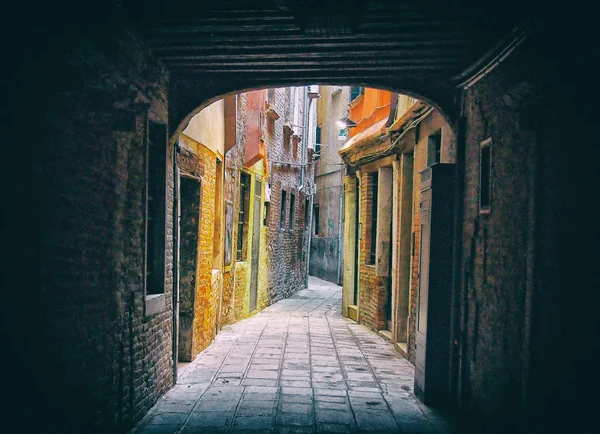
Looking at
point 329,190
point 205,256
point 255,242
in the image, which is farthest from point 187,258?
point 329,190

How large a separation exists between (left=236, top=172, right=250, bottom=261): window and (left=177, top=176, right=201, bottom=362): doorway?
4316 mm

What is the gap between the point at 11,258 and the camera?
3.92 metres

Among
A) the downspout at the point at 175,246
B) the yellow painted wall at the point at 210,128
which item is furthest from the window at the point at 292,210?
the downspout at the point at 175,246

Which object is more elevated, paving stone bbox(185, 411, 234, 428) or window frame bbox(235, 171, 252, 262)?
window frame bbox(235, 171, 252, 262)

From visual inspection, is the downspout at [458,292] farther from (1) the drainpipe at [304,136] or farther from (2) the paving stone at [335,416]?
(1) the drainpipe at [304,136]

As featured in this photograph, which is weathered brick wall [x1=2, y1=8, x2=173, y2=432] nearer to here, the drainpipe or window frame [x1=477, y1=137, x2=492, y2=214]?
window frame [x1=477, y1=137, x2=492, y2=214]

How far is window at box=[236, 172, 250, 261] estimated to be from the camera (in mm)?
13188

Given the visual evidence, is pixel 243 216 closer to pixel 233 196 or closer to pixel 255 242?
pixel 255 242

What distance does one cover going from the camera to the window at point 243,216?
13188 millimetres

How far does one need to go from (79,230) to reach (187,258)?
389cm

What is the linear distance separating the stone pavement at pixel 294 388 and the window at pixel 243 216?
2.16 meters

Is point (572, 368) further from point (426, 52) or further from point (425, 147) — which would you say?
point (425, 147)

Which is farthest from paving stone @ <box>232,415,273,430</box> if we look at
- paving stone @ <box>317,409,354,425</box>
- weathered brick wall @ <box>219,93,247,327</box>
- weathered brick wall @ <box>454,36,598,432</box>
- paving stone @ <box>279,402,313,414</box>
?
weathered brick wall @ <box>219,93,247,327</box>

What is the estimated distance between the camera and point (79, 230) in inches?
187
